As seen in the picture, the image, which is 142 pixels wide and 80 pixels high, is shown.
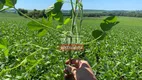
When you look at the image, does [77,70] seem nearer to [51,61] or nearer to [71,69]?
[71,69]

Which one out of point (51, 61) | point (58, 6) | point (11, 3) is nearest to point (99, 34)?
point (58, 6)

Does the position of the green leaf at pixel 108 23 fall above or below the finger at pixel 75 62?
above

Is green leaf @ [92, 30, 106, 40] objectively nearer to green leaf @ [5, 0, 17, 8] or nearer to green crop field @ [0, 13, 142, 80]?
green crop field @ [0, 13, 142, 80]

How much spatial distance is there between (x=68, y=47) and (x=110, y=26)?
144 mm

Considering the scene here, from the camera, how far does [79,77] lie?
1000 mm

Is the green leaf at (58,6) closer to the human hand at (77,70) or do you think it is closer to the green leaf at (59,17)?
the green leaf at (59,17)

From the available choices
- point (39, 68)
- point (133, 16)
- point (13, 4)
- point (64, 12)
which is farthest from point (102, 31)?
point (133, 16)

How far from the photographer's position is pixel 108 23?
91cm

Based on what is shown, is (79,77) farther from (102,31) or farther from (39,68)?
(39,68)

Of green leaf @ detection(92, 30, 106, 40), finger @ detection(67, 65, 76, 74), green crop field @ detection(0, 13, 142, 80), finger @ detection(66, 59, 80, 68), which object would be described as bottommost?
green crop field @ detection(0, 13, 142, 80)

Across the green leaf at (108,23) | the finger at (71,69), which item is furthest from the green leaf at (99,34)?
the finger at (71,69)

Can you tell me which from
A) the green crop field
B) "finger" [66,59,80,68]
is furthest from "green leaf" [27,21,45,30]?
"finger" [66,59,80,68]

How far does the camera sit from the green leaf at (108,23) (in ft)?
2.92

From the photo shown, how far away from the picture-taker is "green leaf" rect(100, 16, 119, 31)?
889 mm
